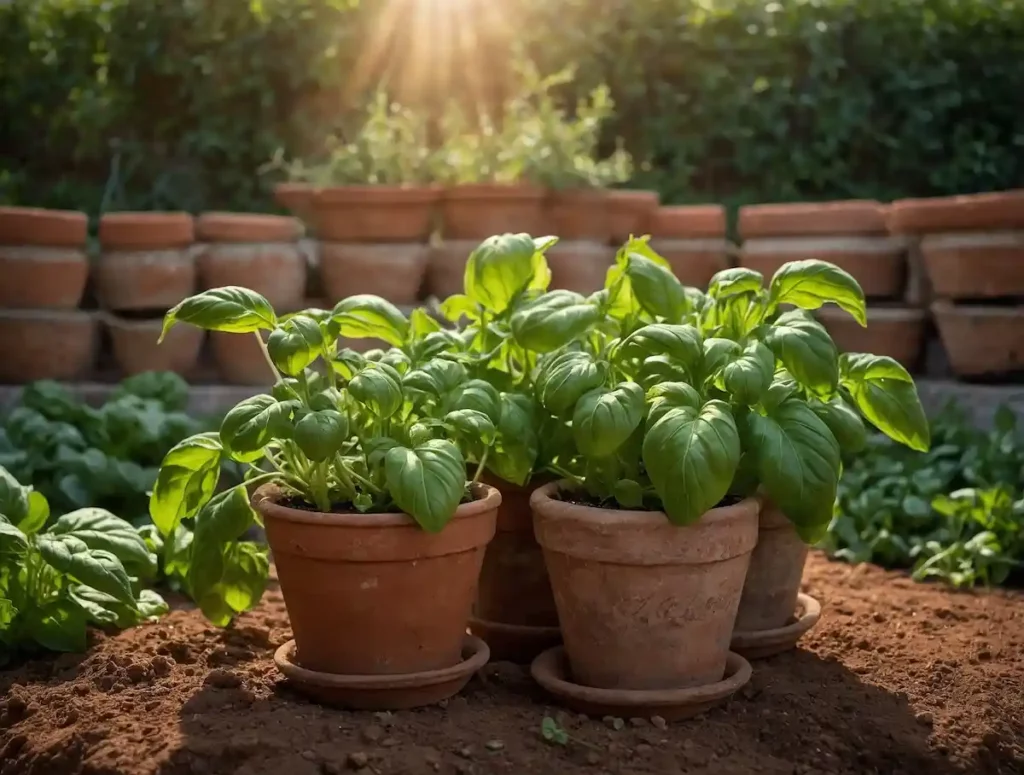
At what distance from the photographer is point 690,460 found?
1619mm

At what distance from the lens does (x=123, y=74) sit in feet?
13.8

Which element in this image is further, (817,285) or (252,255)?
(252,255)

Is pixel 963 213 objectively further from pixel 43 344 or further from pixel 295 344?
pixel 43 344

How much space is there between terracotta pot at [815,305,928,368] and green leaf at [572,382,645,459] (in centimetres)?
202

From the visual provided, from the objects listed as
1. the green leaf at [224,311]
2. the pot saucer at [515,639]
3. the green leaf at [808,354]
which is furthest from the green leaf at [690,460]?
the green leaf at [224,311]

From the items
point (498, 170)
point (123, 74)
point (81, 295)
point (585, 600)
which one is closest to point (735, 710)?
point (585, 600)

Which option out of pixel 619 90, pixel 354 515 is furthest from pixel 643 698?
pixel 619 90

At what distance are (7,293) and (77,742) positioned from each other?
2027 millimetres

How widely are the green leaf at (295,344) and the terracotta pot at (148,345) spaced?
180cm

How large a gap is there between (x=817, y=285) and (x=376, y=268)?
181 cm

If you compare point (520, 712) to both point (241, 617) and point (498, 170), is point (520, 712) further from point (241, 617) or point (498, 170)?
point (498, 170)

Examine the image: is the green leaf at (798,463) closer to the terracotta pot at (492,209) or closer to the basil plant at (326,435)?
the basil plant at (326,435)

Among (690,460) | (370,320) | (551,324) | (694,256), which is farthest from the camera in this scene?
(694,256)

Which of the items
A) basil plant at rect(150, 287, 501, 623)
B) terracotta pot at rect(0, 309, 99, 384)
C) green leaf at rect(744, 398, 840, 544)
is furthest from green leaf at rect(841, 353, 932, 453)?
terracotta pot at rect(0, 309, 99, 384)
